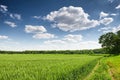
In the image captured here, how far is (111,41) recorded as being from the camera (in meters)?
115

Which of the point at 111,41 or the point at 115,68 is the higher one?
the point at 111,41

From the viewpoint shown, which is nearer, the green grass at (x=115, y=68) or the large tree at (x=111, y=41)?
the green grass at (x=115, y=68)

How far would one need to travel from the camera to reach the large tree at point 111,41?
11115 centimetres

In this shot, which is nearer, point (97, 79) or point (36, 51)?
point (97, 79)

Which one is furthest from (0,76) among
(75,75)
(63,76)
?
(75,75)

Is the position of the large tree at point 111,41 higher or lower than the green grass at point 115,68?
higher

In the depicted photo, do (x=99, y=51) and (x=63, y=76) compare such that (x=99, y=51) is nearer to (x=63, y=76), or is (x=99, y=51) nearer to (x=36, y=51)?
(x=36, y=51)

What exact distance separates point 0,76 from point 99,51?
131 meters

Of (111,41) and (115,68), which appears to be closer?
(115,68)

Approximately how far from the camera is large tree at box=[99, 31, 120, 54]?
365 ft

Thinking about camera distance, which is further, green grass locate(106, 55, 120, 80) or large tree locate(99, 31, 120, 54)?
large tree locate(99, 31, 120, 54)

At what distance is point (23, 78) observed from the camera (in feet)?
34.4

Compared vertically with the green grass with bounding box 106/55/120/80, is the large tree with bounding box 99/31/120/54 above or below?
above

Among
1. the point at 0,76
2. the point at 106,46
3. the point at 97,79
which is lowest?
the point at 97,79
